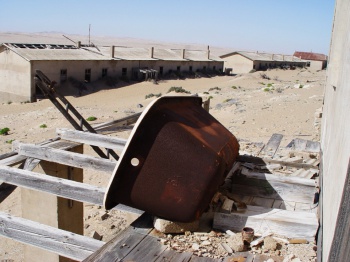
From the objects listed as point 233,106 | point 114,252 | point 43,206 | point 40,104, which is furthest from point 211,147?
point 40,104

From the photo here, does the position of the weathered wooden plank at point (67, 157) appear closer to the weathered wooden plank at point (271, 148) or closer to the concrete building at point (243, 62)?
the weathered wooden plank at point (271, 148)

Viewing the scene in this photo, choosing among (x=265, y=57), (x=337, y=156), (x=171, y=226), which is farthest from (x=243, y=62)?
(x=337, y=156)

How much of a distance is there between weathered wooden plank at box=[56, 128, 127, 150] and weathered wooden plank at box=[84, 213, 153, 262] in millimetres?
1670

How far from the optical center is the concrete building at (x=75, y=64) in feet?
94.3

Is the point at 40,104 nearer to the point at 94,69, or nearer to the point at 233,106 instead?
the point at 94,69

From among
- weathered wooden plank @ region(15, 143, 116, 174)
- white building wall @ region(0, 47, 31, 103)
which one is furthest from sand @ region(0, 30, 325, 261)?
weathered wooden plank @ region(15, 143, 116, 174)

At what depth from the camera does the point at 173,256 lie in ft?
9.81

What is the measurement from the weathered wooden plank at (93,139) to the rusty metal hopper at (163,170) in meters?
1.84

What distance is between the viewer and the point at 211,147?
3.38m

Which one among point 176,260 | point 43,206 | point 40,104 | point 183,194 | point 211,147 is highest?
point 211,147

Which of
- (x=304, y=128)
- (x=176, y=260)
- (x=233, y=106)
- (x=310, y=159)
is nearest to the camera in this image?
(x=176, y=260)

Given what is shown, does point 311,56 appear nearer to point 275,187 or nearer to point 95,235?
point 95,235

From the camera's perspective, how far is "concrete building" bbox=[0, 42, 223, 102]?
28734 mm

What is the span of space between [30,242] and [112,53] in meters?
33.8
